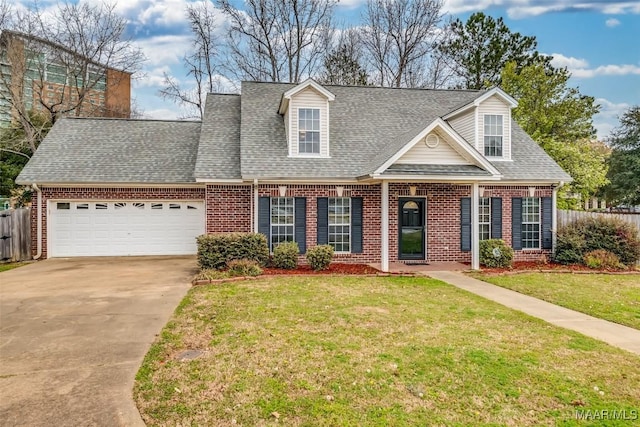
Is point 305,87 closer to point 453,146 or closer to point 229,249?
point 453,146

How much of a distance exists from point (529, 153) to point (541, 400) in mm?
12647

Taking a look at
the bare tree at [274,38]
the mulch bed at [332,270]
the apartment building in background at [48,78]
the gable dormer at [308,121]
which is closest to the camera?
the mulch bed at [332,270]

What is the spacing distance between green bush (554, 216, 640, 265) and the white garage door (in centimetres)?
1248

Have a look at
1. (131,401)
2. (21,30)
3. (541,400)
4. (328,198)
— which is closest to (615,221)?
(328,198)

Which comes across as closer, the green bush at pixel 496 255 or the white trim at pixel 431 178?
the white trim at pixel 431 178

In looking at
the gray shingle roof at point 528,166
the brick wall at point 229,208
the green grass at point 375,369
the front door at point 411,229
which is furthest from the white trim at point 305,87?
the green grass at point 375,369

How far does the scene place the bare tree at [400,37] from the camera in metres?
26.6

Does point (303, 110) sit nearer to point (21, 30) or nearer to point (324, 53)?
point (324, 53)

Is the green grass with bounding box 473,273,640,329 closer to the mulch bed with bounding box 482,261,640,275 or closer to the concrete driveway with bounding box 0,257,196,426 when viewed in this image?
the mulch bed with bounding box 482,261,640,275

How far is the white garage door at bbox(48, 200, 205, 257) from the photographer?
14.5m

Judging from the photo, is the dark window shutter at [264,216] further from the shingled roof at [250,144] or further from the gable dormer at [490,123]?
the gable dormer at [490,123]

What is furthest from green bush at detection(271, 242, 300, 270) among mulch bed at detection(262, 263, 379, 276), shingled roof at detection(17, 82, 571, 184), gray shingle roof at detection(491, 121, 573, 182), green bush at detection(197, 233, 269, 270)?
gray shingle roof at detection(491, 121, 573, 182)

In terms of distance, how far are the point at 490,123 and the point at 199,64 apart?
1900 centimetres

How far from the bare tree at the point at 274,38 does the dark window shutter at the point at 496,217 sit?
15.9 meters
